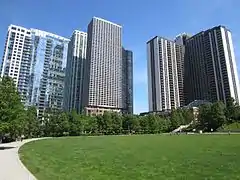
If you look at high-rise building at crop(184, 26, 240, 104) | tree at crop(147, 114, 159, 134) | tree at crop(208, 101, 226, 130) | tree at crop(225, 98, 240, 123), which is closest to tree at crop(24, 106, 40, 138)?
tree at crop(147, 114, 159, 134)

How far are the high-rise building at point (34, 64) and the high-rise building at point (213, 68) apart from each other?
11120 centimetres

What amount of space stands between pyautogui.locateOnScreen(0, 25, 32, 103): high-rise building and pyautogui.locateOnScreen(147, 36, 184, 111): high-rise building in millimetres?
98510

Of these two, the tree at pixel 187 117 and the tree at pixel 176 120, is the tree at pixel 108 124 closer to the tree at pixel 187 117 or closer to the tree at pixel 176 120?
the tree at pixel 176 120

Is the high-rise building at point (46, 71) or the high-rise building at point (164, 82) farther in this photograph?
the high-rise building at point (164, 82)

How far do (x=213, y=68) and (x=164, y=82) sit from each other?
124 ft

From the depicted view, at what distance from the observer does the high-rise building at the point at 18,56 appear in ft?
562

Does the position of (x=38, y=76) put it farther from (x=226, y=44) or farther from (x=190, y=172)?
(x=190, y=172)

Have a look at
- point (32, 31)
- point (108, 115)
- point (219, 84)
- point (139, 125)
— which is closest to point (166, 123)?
point (139, 125)

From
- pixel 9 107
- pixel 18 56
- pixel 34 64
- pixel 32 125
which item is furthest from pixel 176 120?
pixel 18 56

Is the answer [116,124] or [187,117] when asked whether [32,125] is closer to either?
[116,124]

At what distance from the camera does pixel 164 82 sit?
619 feet

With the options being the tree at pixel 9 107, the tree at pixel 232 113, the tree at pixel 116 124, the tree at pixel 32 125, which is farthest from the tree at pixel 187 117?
the tree at pixel 9 107

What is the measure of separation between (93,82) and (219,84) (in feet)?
309

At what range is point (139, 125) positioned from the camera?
356ft
